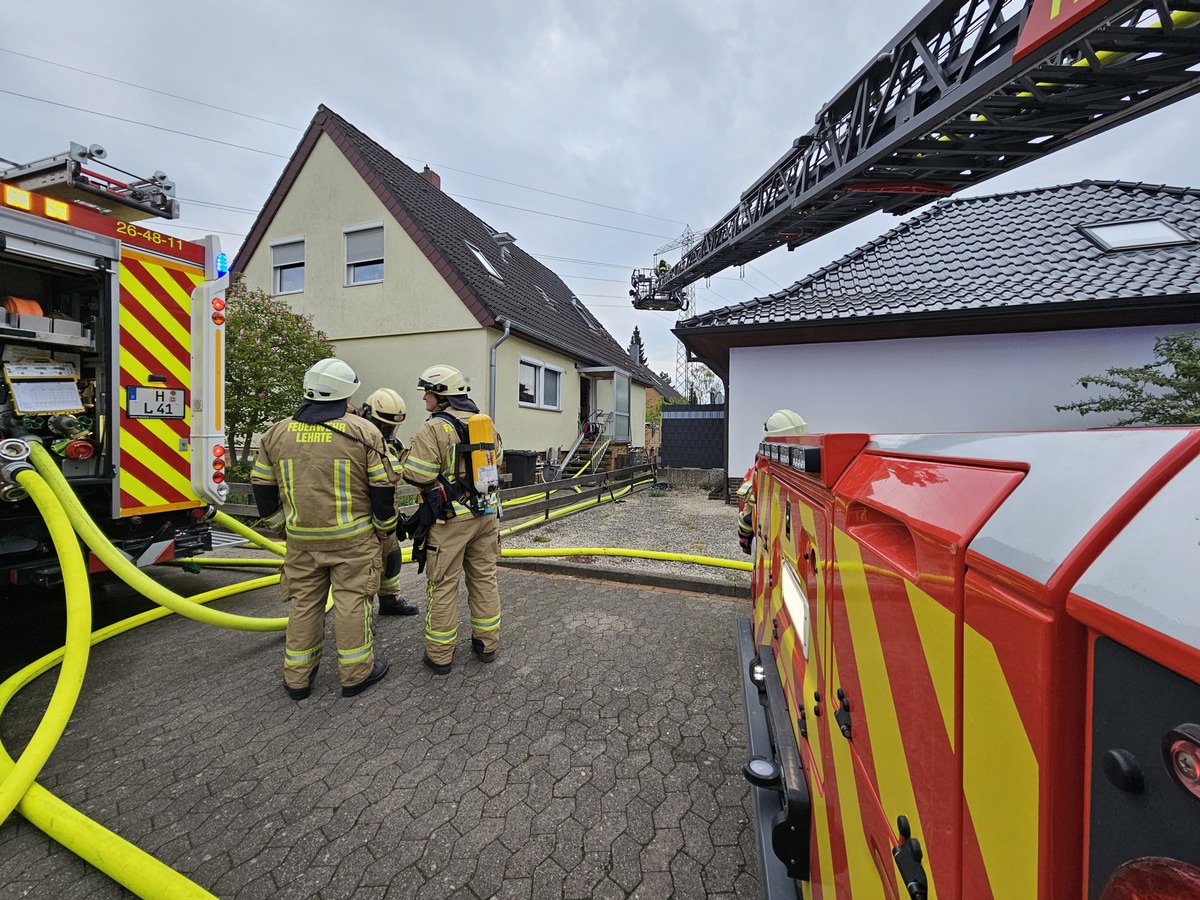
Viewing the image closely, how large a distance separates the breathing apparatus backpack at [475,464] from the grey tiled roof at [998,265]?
6036 mm

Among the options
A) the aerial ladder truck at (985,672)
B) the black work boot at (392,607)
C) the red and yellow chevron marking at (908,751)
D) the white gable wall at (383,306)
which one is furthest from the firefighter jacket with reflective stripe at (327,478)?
the white gable wall at (383,306)

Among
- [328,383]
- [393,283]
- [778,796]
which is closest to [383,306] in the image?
[393,283]

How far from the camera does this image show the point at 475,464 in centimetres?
311

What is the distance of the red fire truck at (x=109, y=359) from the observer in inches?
123

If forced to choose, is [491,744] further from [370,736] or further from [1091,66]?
[1091,66]

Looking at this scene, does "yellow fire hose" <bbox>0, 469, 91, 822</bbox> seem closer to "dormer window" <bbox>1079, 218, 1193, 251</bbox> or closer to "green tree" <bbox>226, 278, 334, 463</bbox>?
"green tree" <bbox>226, 278, 334, 463</bbox>

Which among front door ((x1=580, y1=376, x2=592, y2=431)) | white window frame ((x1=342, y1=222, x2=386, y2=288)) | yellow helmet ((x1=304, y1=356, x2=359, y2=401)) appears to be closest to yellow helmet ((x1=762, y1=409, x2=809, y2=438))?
yellow helmet ((x1=304, y1=356, x2=359, y2=401))

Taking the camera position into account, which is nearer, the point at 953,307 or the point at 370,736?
the point at 370,736

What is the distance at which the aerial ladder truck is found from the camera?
1.28 feet

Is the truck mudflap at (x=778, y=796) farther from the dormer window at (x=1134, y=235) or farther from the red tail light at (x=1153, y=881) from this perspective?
the dormer window at (x=1134, y=235)

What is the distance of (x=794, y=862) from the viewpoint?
4.42 ft

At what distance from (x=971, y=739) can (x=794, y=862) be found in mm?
1019

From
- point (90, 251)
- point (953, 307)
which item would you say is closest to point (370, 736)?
point (90, 251)

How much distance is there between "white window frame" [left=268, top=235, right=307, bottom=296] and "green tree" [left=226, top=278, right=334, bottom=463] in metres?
2.03
